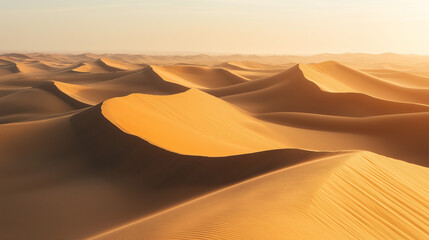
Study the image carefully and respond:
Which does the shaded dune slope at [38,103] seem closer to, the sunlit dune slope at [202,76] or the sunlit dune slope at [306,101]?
the sunlit dune slope at [306,101]

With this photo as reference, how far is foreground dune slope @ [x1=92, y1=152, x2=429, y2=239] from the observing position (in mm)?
4423

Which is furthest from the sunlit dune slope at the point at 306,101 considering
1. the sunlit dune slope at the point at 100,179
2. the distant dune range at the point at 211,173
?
the sunlit dune slope at the point at 100,179

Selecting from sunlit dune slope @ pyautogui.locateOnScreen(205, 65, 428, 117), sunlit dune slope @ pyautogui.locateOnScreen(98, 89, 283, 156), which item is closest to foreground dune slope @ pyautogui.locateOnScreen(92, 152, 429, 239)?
sunlit dune slope @ pyautogui.locateOnScreen(98, 89, 283, 156)

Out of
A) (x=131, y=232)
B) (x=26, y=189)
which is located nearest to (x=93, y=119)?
(x=26, y=189)

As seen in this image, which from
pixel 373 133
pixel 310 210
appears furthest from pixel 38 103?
pixel 310 210

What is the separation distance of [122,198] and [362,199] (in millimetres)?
5152

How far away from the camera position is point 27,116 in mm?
22953

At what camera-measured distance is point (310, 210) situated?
16.4 feet

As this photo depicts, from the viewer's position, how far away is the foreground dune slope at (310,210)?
4.42 metres

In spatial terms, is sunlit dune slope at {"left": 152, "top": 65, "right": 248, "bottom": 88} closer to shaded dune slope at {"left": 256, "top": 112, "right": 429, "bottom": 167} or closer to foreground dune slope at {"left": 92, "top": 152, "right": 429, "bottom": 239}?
shaded dune slope at {"left": 256, "top": 112, "right": 429, "bottom": 167}

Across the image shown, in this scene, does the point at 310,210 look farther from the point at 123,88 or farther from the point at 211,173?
the point at 123,88

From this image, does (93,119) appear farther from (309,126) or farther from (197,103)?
(309,126)

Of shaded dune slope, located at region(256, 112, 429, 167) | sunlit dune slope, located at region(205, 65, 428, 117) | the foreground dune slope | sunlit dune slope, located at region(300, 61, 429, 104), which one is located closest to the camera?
the foreground dune slope

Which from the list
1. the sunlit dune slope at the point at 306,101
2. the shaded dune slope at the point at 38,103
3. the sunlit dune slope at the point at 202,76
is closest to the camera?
the sunlit dune slope at the point at 306,101
